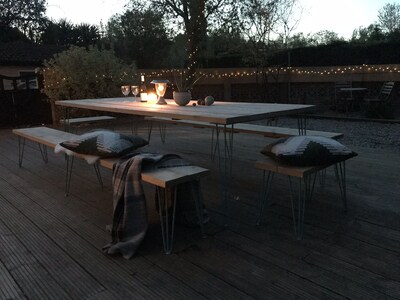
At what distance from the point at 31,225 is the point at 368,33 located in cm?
1084

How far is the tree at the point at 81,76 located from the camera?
7.25 metres

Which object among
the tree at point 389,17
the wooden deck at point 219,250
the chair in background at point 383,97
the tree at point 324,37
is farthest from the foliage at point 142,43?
the wooden deck at point 219,250

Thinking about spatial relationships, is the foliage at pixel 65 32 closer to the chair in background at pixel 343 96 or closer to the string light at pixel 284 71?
the string light at pixel 284 71

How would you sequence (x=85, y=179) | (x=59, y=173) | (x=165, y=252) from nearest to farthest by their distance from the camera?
(x=165, y=252)
(x=85, y=179)
(x=59, y=173)

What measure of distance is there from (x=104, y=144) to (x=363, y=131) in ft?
17.5

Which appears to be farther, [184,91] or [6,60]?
[6,60]

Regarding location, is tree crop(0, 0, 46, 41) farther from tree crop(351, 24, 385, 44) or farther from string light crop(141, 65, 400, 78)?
tree crop(351, 24, 385, 44)

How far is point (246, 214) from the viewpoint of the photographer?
96.3 inches

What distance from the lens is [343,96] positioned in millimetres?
8695

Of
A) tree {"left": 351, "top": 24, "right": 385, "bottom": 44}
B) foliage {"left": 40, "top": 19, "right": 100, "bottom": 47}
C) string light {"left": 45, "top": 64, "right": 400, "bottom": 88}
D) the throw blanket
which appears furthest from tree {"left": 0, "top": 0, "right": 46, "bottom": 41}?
the throw blanket

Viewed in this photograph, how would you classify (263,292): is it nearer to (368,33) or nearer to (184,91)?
(184,91)

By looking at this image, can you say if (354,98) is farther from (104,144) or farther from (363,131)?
(104,144)

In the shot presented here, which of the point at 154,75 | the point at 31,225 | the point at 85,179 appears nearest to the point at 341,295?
the point at 31,225

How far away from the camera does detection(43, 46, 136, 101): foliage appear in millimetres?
7250
